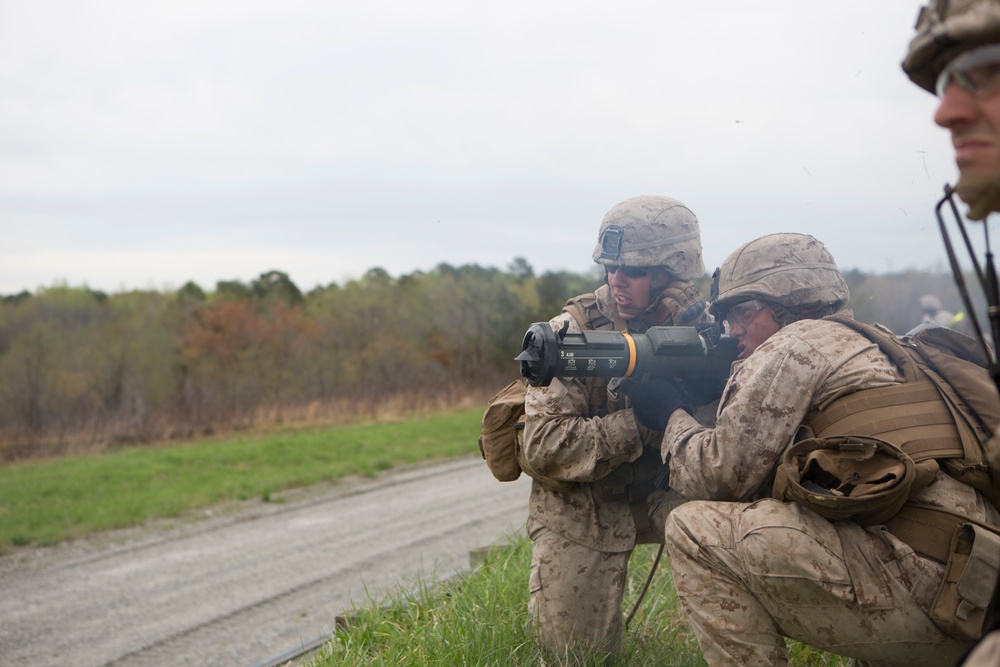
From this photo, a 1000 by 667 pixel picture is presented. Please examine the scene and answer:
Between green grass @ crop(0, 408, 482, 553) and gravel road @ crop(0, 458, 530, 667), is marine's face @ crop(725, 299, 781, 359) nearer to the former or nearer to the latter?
gravel road @ crop(0, 458, 530, 667)

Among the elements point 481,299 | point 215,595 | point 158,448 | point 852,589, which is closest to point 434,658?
point 852,589

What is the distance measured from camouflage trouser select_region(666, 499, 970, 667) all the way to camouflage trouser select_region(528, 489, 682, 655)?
941 millimetres

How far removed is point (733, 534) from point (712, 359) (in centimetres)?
82

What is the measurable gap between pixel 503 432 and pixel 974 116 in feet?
8.45

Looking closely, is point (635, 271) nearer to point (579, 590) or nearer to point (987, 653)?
point (579, 590)

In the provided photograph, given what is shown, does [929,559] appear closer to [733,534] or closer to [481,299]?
[733,534]

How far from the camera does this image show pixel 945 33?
1.71m

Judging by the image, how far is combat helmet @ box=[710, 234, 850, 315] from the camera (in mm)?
3197

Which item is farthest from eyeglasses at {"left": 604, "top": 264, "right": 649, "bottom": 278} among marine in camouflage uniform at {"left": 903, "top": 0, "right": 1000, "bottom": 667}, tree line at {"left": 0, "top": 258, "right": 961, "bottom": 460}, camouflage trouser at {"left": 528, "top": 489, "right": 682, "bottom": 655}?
tree line at {"left": 0, "top": 258, "right": 961, "bottom": 460}

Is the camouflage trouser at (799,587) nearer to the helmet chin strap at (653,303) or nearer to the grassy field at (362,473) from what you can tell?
the grassy field at (362,473)

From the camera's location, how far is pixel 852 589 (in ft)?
8.59

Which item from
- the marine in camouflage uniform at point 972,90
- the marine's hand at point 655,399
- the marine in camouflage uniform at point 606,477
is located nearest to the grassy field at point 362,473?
the marine in camouflage uniform at point 606,477

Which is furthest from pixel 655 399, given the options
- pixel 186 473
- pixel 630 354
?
pixel 186 473

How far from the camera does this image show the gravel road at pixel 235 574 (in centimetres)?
585
